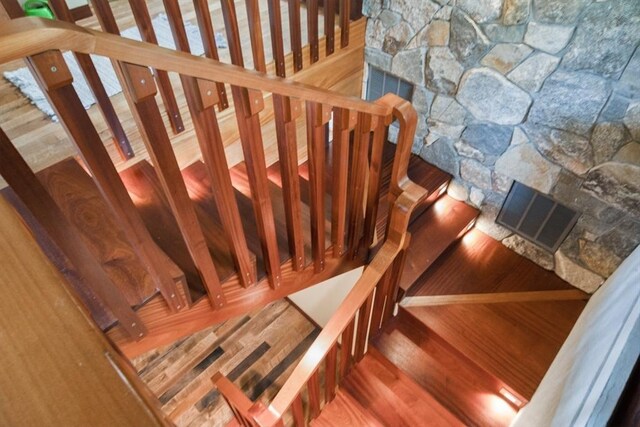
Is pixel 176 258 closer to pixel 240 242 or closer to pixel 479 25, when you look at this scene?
pixel 240 242

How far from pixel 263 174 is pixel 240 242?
244 millimetres

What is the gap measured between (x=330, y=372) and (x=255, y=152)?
1.18m

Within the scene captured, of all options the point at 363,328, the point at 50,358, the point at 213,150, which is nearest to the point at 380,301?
the point at 363,328

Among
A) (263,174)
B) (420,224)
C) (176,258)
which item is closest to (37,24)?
(263,174)

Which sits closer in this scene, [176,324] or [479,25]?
[176,324]

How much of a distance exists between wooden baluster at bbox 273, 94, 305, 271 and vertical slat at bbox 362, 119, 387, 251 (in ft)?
1.22

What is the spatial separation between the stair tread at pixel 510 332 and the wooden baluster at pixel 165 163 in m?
1.52

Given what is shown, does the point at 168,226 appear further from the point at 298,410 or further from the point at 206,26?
the point at 298,410

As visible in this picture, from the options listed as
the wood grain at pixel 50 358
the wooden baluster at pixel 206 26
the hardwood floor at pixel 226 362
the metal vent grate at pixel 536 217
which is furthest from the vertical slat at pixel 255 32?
A: the hardwood floor at pixel 226 362

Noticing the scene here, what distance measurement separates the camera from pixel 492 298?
95.5 inches

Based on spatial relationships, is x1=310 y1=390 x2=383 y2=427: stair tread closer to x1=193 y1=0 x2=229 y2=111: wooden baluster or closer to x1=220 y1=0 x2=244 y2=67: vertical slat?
x1=193 y1=0 x2=229 y2=111: wooden baluster

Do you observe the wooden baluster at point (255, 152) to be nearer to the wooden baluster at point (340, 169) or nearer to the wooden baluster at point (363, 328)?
the wooden baluster at point (340, 169)

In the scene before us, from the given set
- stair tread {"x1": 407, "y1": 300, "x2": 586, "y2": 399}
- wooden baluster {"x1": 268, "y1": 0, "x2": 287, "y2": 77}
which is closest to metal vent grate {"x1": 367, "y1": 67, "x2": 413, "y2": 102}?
wooden baluster {"x1": 268, "y1": 0, "x2": 287, "y2": 77}

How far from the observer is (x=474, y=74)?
7.15 ft
